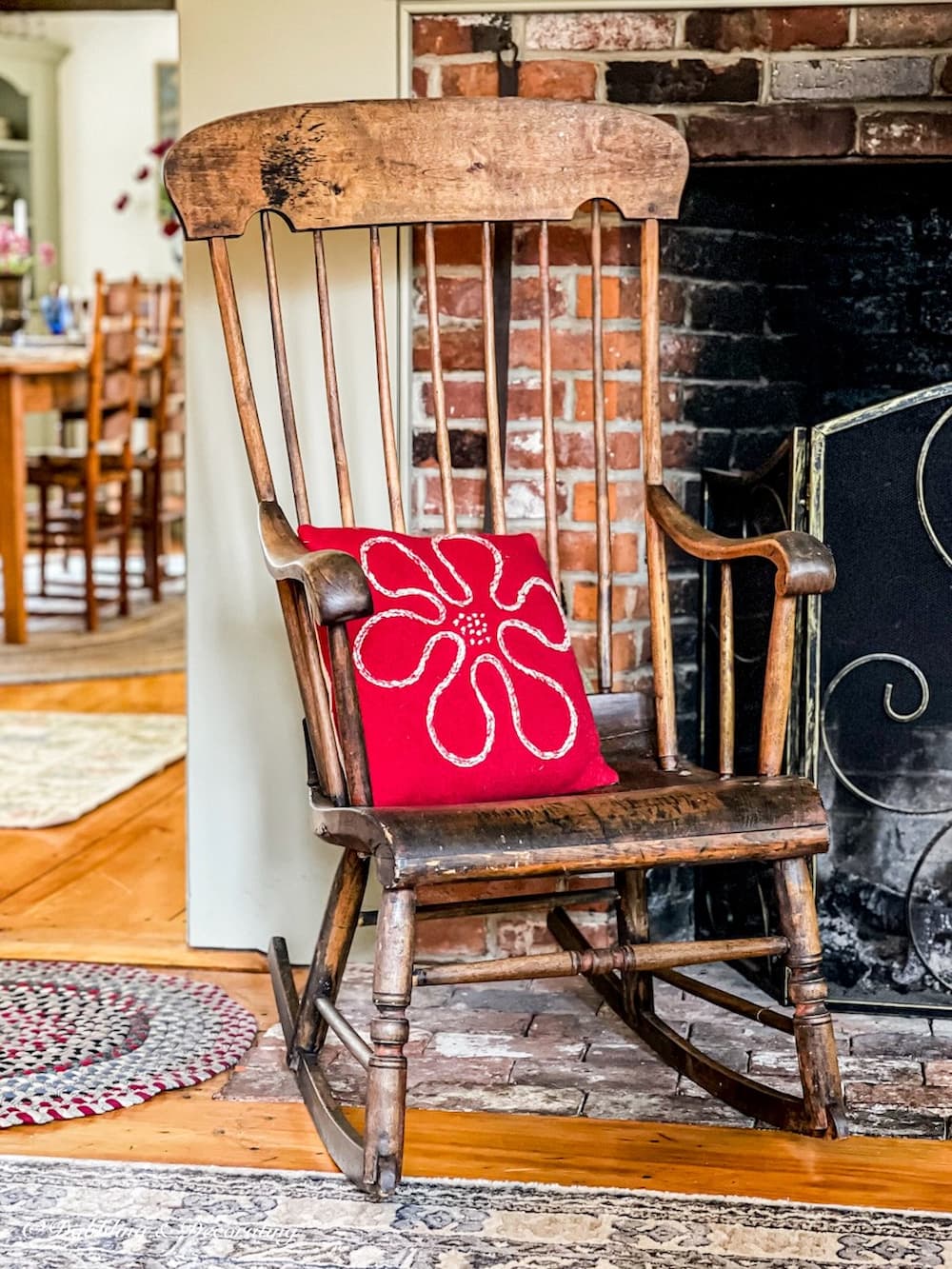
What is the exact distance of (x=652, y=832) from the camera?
5.39 ft

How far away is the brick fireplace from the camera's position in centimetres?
218

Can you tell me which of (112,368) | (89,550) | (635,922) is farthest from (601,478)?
(112,368)

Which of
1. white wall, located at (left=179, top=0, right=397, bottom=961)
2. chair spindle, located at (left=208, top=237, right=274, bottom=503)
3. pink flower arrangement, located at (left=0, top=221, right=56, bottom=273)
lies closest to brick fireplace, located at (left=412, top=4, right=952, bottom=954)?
white wall, located at (left=179, top=0, right=397, bottom=961)

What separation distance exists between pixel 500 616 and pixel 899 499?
23.8 inches

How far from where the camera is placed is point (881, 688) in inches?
85.0

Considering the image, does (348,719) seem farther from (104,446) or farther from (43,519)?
(43,519)

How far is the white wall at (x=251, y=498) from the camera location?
88.3 inches

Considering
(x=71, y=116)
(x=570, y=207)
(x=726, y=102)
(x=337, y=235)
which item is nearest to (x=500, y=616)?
(x=570, y=207)

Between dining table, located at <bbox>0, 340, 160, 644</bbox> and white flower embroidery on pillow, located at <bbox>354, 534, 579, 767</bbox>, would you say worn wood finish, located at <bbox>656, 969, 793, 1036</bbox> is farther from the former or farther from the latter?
dining table, located at <bbox>0, 340, 160, 644</bbox>

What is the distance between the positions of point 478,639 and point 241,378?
1.42 ft

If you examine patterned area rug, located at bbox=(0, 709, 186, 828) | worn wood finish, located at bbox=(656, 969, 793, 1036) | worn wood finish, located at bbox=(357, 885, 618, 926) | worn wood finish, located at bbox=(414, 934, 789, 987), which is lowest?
patterned area rug, located at bbox=(0, 709, 186, 828)

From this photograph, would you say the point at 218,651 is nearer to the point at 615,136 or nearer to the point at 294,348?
the point at 294,348

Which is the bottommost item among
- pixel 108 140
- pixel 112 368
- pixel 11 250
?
pixel 112 368

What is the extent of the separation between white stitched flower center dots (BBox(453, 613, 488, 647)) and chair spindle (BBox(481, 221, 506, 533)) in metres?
0.23
